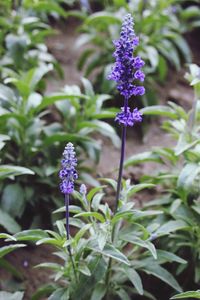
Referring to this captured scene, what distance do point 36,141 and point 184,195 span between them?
4.83 ft

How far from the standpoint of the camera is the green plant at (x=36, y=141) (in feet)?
15.3

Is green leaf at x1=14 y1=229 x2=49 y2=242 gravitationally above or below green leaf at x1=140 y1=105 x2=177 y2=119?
below

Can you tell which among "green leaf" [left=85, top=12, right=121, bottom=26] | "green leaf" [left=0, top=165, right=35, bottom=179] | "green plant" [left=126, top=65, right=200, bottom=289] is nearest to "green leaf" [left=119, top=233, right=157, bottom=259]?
"green plant" [left=126, top=65, right=200, bottom=289]

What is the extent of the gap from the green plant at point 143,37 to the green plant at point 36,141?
1152 mm

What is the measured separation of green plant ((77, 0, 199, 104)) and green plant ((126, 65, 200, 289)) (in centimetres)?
160

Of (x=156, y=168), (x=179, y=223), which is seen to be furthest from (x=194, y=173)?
(x=156, y=168)

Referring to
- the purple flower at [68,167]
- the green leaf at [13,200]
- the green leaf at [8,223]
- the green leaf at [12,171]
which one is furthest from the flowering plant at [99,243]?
the green leaf at [13,200]

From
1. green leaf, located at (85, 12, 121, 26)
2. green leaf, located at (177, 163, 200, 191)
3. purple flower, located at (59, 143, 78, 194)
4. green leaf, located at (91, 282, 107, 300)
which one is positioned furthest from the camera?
green leaf, located at (85, 12, 121, 26)

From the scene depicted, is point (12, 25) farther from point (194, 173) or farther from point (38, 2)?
point (194, 173)

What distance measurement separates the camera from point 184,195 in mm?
4195

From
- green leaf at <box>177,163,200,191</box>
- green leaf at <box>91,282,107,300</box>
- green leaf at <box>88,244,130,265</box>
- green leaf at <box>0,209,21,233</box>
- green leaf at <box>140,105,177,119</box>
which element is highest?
green leaf at <box>140,105,177,119</box>

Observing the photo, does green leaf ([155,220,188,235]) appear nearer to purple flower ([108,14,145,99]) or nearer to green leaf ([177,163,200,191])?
green leaf ([177,163,200,191])

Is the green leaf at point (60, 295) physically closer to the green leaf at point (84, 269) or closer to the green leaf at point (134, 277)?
the green leaf at point (84, 269)

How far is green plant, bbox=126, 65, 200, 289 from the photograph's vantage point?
409 centimetres
